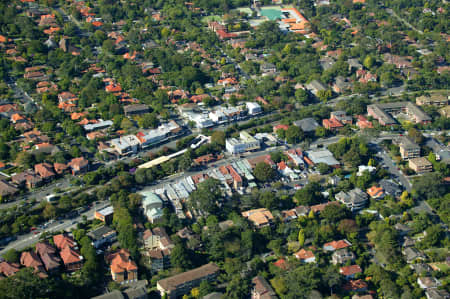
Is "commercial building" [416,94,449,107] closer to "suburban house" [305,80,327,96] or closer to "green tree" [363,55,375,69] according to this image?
"green tree" [363,55,375,69]

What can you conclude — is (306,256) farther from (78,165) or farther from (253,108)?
(253,108)

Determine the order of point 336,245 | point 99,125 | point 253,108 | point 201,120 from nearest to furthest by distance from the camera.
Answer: point 336,245, point 99,125, point 201,120, point 253,108

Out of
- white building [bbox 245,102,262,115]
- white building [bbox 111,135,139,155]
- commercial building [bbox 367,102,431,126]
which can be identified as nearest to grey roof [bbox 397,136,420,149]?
commercial building [bbox 367,102,431,126]

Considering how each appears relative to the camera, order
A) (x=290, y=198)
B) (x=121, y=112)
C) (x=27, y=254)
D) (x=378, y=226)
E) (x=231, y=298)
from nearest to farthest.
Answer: (x=231, y=298) → (x=27, y=254) → (x=378, y=226) → (x=290, y=198) → (x=121, y=112)

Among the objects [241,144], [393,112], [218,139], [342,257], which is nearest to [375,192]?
[342,257]

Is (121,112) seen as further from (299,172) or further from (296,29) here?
(296,29)

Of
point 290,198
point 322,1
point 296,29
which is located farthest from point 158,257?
point 322,1
